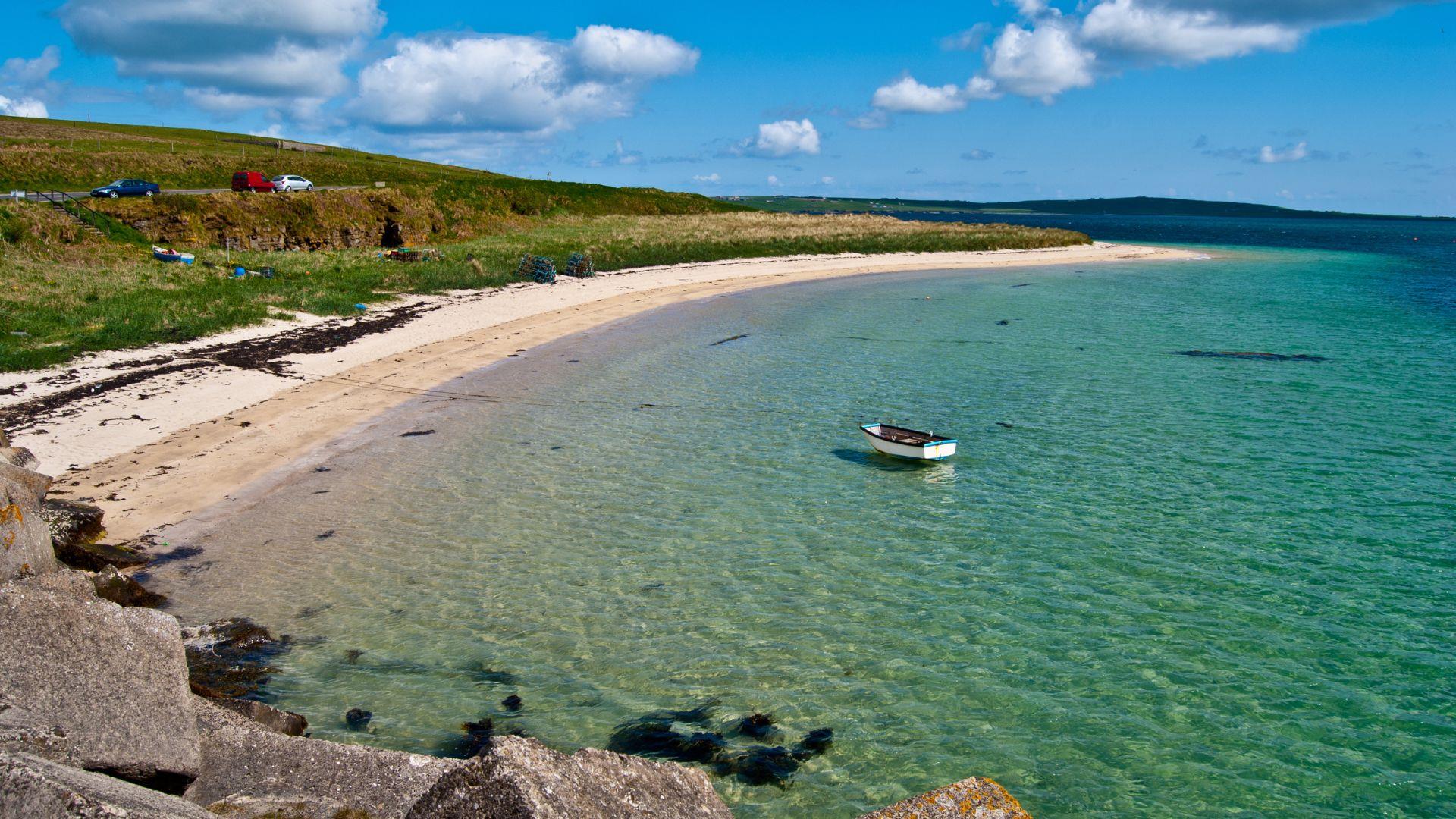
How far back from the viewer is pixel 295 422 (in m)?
19.8

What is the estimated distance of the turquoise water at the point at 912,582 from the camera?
8.77m

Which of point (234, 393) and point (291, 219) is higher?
point (291, 219)

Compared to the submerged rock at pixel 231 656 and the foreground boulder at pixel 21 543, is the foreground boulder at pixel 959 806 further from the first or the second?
the foreground boulder at pixel 21 543

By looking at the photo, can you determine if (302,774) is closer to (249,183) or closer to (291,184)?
(249,183)

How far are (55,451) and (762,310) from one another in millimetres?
29236

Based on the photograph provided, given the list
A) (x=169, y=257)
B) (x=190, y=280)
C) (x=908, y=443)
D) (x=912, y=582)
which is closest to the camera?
(x=912, y=582)

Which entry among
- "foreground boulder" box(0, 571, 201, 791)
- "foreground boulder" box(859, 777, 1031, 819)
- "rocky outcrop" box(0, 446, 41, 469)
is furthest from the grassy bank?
"foreground boulder" box(859, 777, 1031, 819)

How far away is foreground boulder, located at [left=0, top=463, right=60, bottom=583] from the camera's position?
8.61 metres

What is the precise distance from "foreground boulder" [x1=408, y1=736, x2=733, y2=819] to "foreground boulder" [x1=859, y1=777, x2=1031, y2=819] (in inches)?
49.8

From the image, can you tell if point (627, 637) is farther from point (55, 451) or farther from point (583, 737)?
point (55, 451)

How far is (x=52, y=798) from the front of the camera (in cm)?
409

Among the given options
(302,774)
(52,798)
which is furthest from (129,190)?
(52,798)

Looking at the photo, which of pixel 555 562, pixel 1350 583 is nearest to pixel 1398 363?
pixel 1350 583

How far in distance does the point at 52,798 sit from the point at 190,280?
3375cm
